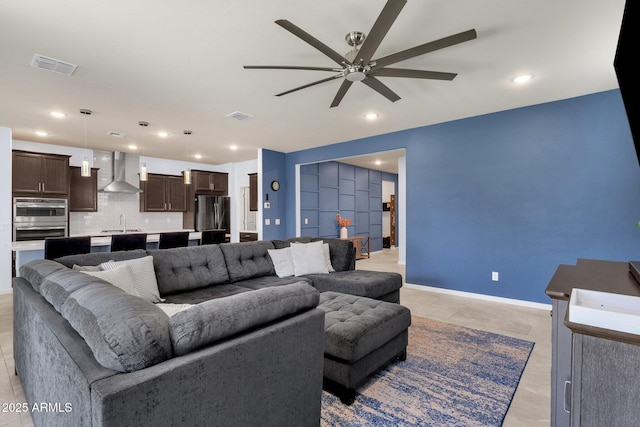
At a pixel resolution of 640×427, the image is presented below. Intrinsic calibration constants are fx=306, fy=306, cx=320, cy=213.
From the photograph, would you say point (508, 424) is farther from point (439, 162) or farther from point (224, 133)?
point (224, 133)

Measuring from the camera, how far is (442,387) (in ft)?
7.00

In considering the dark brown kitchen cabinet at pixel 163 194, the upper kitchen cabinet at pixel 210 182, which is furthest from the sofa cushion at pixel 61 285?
the upper kitchen cabinet at pixel 210 182

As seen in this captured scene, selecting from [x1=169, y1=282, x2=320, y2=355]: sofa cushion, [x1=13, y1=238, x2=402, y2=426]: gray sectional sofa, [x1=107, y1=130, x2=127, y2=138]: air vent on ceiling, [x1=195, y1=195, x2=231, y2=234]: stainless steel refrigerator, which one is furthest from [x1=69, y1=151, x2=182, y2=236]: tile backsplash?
[x1=169, y1=282, x2=320, y2=355]: sofa cushion

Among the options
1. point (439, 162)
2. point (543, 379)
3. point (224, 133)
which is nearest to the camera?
point (543, 379)

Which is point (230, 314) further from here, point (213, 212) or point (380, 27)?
point (213, 212)

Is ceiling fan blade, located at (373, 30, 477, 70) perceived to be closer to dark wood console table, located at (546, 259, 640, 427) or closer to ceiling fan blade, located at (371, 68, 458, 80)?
ceiling fan blade, located at (371, 68, 458, 80)

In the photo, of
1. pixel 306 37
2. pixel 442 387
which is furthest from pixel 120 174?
pixel 442 387

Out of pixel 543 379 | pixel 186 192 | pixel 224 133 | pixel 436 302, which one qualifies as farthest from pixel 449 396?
pixel 186 192

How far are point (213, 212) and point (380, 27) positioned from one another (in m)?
7.17

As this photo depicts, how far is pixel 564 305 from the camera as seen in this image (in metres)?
1.27

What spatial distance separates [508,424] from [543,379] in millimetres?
723

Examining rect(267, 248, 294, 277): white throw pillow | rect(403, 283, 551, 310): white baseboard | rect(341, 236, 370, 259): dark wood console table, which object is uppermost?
rect(267, 248, 294, 277): white throw pillow

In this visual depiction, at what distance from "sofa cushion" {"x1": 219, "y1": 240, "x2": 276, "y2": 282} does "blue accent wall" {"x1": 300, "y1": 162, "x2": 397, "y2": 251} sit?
3251 mm

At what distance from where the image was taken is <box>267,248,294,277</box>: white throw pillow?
144 inches
